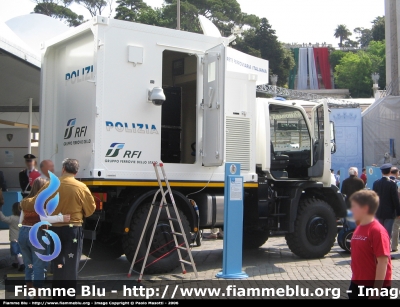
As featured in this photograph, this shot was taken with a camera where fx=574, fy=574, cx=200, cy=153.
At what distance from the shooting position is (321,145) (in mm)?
10438

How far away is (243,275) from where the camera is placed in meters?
8.05

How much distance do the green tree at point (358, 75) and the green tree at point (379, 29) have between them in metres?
17.1

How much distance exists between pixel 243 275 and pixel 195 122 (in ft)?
8.38

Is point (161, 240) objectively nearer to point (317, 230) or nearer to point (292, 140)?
point (317, 230)

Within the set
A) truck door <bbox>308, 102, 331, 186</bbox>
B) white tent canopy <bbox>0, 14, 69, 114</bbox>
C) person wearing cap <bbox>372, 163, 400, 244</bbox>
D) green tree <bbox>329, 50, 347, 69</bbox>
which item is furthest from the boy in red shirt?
green tree <bbox>329, 50, 347, 69</bbox>

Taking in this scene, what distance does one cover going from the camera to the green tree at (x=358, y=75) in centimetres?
9691

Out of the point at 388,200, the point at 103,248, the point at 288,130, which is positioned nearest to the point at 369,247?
the point at 103,248

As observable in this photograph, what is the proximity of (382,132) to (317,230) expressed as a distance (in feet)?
70.3

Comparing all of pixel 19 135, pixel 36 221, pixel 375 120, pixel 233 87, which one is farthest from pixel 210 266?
pixel 375 120

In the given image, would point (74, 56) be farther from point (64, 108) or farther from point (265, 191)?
point (265, 191)
